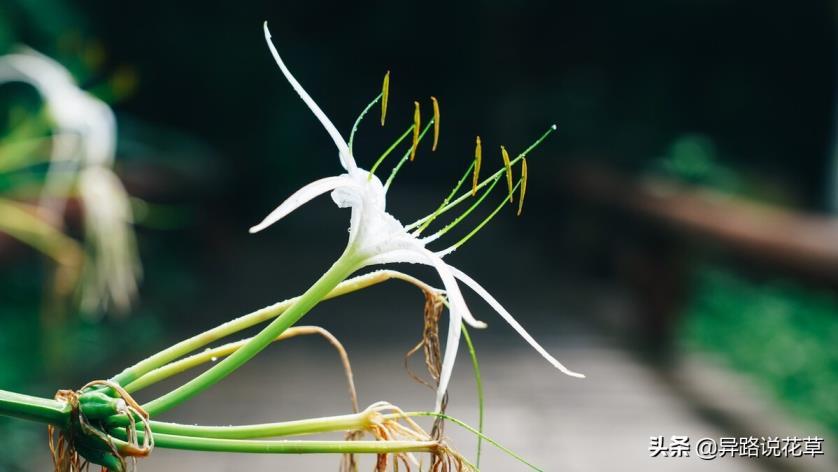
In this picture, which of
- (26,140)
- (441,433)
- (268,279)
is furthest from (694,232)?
(441,433)

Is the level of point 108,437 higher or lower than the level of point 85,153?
lower

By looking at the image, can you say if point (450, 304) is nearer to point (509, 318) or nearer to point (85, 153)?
point (509, 318)

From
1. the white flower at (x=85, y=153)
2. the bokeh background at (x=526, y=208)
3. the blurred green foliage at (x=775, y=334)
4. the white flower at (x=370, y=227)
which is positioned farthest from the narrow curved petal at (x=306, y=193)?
the blurred green foliage at (x=775, y=334)

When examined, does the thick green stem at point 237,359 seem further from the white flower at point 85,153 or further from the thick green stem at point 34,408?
the white flower at point 85,153

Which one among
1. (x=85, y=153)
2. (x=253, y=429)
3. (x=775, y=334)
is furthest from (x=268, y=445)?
(x=775, y=334)

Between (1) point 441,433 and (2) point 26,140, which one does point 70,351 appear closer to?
(2) point 26,140
